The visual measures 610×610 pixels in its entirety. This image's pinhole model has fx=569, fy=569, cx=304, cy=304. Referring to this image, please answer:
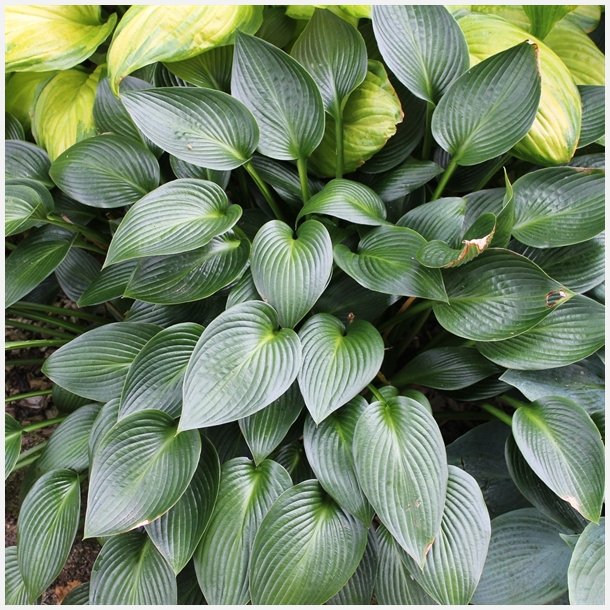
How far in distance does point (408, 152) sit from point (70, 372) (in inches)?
31.0

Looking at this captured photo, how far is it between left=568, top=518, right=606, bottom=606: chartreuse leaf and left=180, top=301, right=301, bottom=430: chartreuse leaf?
20.4 inches

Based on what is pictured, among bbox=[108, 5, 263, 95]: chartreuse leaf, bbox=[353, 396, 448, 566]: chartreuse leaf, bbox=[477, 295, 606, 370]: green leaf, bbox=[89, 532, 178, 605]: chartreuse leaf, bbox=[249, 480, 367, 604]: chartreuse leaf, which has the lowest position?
bbox=[89, 532, 178, 605]: chartreuse leaf

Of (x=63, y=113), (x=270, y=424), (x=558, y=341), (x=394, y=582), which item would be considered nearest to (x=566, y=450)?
(x=558, y=341)

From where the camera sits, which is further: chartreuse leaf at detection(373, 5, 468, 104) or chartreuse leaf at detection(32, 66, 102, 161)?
chartreuse leaf at detection(32, 66, 102, 161)

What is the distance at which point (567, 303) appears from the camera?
971 mm

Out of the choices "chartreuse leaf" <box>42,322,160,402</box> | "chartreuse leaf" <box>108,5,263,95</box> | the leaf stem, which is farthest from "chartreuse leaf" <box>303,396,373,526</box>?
"chartreuse leaf" <box>108,5,263,95</box>

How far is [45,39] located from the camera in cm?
112

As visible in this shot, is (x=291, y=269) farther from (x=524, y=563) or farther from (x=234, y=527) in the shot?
(x=524, y=563)

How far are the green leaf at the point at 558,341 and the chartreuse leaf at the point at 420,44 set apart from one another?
47 cm

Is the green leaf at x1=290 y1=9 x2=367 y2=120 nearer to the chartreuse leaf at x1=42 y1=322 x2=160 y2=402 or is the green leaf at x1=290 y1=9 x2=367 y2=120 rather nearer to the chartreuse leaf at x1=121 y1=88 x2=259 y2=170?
the chartreuse leaf at x1=121 y1=88 x2=259 y2=170

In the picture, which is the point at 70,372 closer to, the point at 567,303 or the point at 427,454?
the point at 427,454

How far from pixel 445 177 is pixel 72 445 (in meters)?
0.89

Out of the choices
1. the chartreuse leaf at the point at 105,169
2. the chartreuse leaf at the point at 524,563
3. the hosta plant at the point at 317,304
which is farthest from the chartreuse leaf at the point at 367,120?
the chartreuse leaf at the point at 524,563

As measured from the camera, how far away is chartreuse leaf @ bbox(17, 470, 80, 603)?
0.95 metres
